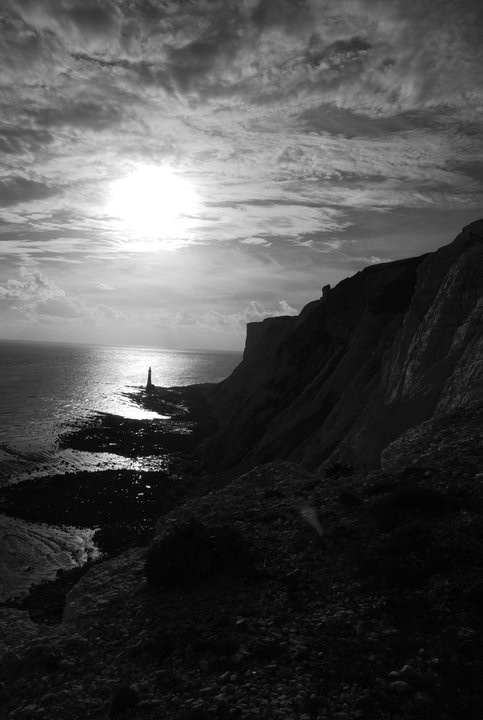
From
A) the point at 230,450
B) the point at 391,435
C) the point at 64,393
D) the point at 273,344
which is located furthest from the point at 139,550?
the point at 64,393

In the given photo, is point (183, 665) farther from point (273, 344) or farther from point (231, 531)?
point (273, 344)

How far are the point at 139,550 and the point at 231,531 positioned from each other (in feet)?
17.8

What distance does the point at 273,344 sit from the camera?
6669 centimetres

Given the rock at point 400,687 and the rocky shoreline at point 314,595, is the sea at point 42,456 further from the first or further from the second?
the rock at point 400,687

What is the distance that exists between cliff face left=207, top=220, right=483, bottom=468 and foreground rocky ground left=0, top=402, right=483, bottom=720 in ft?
25.9

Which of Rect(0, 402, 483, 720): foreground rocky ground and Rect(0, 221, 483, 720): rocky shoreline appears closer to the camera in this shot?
Rect(0, 402, 483, 720): foreground rocky ground

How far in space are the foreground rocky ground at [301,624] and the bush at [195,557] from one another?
0.07 metres

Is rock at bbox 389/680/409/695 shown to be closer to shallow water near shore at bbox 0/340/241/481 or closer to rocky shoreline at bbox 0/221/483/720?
rocky shoreline at bbox 0/221/483/720

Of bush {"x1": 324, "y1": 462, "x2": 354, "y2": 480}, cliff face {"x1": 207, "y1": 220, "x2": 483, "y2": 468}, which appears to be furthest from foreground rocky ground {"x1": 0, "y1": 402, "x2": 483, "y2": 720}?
cliff face {"x1": 207, "y1": 220, "x2": 483, "y2": 468}

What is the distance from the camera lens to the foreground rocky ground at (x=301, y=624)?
24.8ft

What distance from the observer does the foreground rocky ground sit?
756cm

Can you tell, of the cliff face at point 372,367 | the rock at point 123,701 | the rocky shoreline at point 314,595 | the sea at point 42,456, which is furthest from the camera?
the sea at point 42,456

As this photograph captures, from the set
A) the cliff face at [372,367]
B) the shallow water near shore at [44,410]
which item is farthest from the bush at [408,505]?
→ the shallow water near shore at [44,410]

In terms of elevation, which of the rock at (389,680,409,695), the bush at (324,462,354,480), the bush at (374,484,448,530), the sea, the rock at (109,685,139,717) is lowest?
the sea
